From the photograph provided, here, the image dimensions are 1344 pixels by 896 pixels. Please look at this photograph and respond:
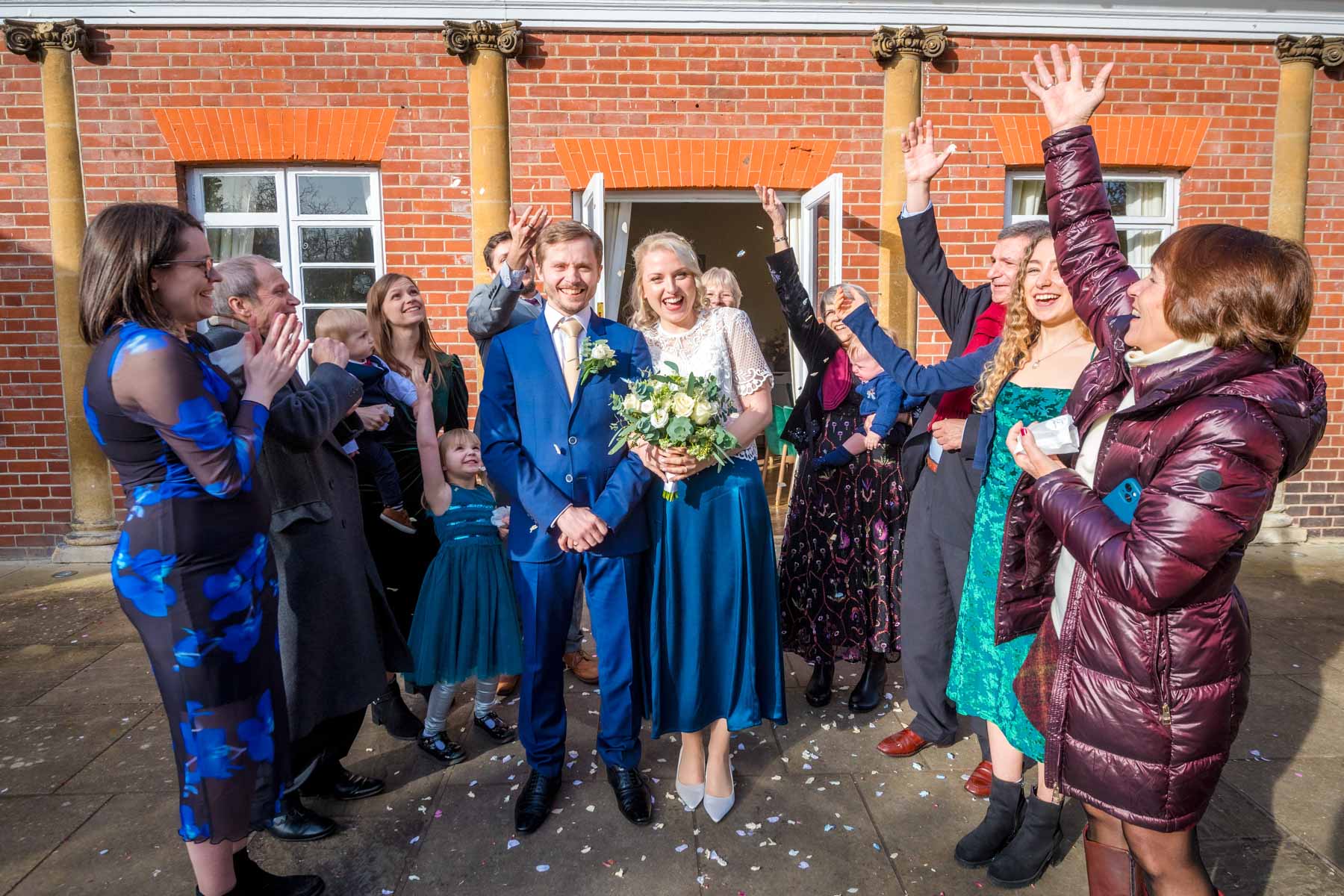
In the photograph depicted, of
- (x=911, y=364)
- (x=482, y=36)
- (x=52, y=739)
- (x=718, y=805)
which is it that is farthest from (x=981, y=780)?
(x=482, y=36)

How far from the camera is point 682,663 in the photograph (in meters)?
3.03

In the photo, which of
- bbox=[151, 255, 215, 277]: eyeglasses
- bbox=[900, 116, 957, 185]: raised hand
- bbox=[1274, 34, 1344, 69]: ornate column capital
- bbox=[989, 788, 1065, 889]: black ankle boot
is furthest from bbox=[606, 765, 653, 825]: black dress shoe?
bbox=[1274, 34, 1344, 69]: ornate column capital

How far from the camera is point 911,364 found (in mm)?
3236

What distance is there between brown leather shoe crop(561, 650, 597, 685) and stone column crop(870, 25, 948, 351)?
12.2 feet

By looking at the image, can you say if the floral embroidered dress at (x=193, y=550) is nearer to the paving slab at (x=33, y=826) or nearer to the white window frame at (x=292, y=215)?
the paving slab at (x=33, y=826)

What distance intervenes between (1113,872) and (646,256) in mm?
2517

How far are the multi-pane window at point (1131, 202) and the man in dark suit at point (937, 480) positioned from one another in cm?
376

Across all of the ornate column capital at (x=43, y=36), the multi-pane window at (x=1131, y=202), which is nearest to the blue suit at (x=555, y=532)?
the multi-pane window at (x=1131, y=202)

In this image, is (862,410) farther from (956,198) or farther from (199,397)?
(956,198)

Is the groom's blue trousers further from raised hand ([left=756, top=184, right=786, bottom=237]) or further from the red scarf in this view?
raised hand ([left=756, top=184, right=786, bottom=237])

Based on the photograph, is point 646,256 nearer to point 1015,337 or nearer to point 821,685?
point 1015,337

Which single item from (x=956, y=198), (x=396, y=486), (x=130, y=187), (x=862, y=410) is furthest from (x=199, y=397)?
(x=956, y=198)

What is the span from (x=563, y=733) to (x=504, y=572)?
2.73 ft

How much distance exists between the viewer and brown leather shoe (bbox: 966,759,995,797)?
3139 mm
